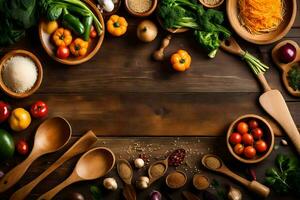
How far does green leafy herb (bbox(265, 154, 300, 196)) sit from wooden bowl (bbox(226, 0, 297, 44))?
604 millimetres

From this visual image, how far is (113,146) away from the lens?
289cm

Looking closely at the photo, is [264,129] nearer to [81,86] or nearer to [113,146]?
[113,146]

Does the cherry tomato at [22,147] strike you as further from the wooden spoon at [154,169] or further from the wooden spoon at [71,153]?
the wooden spoon at [154,169]

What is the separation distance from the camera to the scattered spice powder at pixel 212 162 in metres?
2.83

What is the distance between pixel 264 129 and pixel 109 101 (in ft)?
2.65

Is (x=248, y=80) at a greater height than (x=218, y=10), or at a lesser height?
lesser

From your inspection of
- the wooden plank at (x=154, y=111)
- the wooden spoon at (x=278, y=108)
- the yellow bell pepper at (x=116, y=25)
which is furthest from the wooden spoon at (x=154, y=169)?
the yellow bell pepper at (x=116, y=25)

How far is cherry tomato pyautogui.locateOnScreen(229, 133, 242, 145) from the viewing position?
280 centimetres

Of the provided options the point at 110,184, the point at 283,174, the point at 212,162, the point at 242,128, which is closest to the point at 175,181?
the point at 212,162

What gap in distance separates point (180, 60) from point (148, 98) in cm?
26

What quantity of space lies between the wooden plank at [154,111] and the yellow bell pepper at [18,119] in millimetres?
67

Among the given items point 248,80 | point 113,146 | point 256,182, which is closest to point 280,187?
point 256,182

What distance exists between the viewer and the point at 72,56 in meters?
2.91

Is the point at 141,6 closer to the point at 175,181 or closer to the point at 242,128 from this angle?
the point at 242,128
